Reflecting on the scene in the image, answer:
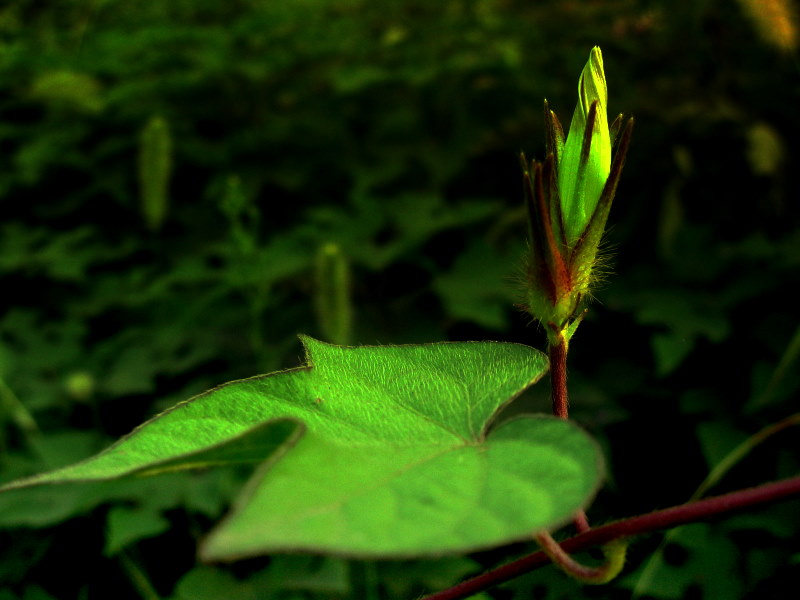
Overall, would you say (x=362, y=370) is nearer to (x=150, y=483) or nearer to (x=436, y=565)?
(x=436, y=565)

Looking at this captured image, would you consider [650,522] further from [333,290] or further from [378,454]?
[333,290]

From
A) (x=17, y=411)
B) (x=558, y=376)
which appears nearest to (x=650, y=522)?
(x=558, y=376)

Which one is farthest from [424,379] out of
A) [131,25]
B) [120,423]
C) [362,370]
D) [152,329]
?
[131,25]

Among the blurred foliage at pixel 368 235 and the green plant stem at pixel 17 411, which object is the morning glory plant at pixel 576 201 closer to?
the blurred foliage at pixel 368 235

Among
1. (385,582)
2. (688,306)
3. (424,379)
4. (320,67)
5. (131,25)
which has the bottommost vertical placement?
(385,582)

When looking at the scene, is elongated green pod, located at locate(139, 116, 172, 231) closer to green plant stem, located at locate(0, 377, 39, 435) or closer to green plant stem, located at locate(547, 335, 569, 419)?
green plant stem, located at locate(0, 377, 39, 435)

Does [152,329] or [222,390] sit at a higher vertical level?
[222,390]
